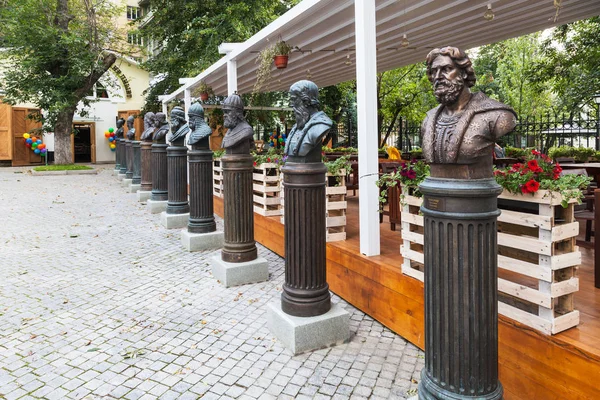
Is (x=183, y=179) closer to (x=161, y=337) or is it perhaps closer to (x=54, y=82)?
(x=161, y=337)

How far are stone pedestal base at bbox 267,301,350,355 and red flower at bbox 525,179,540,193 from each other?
167 cm

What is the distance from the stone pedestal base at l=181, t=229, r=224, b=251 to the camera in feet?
20.6

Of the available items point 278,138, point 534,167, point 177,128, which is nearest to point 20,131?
point 278,138

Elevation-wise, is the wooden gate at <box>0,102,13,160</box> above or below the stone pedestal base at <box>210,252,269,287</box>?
above

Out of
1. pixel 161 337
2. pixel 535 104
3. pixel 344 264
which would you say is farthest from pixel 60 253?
pixel 535 104

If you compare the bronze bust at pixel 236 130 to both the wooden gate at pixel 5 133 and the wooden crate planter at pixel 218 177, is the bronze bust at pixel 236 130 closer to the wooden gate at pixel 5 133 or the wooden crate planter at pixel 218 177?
the wooden crate planter at pixel 218 177

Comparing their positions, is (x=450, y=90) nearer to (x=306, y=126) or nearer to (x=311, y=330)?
(x=306, y=126)

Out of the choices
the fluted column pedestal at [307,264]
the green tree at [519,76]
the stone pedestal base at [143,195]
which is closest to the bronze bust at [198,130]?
the fluted column pedestal at [307,264]

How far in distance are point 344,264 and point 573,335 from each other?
220 cm

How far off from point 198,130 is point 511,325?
15.3ft

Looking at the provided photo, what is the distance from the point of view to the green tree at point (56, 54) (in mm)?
17578

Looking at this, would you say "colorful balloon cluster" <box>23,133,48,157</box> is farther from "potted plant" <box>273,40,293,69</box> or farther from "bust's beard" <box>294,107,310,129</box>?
"bust's beard" <box>294,107,310,129</box>

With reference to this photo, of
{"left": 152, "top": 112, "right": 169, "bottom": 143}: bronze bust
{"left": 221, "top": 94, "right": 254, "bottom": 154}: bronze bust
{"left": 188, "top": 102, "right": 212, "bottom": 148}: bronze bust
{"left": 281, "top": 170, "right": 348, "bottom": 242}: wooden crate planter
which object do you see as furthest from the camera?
{"left": 152, "top": 112, "right": 169, "bottom": 143}: bronze bust

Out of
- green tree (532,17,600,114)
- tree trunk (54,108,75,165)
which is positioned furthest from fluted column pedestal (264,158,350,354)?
tree trunk (54,108,75,165)
